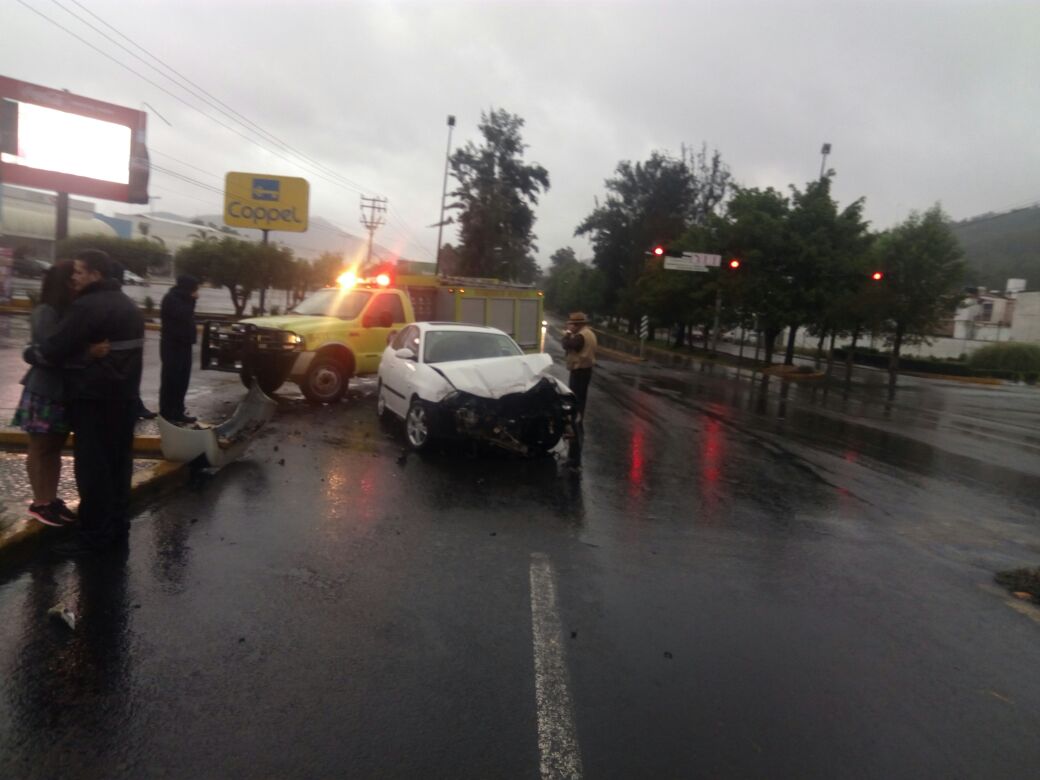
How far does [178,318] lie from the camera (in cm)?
942

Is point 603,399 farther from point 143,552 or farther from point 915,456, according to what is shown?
point 143,552

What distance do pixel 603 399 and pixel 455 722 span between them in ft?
47.4

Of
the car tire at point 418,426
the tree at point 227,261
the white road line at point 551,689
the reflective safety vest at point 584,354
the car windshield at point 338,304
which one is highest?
the tree at point 227,261

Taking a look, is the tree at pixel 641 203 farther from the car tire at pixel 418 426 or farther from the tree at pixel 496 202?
the car tire at pixel 418 426

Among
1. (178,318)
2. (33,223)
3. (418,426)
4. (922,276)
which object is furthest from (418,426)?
(33,223)

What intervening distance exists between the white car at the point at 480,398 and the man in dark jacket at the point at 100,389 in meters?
4.17

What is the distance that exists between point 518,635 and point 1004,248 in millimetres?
164067

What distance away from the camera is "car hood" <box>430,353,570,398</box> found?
30.4ft

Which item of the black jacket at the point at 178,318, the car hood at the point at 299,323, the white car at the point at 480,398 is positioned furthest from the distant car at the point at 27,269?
the white car at the point at 480,398

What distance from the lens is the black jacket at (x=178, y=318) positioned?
941 cm

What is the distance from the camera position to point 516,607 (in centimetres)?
504

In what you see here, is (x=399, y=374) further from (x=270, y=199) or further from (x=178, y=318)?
(x=270, y=199)

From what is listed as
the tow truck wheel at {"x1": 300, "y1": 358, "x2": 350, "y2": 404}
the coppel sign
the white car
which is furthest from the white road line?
the coppel sign

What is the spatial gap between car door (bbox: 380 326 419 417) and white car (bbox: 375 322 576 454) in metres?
0.02
